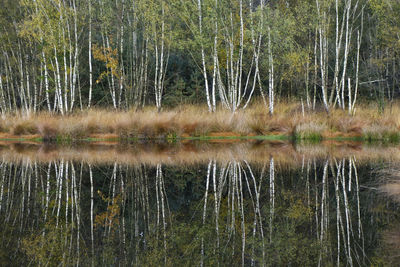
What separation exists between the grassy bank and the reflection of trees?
855 cm

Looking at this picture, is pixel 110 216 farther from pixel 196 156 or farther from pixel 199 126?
pixel 199 126

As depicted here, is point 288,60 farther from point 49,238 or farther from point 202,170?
point 49,238

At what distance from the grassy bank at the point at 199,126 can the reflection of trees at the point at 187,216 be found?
8.55 metres

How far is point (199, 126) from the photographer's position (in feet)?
60.6

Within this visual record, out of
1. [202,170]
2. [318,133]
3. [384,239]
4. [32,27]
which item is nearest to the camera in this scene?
[384,239]

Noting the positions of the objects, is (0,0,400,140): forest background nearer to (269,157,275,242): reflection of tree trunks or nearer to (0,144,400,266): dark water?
(269,157,275,242): reflection of tree trunks

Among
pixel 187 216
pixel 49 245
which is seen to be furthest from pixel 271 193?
pixel 49 245

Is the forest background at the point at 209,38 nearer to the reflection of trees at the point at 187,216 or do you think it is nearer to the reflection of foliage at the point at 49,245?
the reflection of trees at the point at 187,216

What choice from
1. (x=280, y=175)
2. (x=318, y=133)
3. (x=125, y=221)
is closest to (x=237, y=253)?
(x=125, y=221)

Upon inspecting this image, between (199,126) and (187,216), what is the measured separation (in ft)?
41.0

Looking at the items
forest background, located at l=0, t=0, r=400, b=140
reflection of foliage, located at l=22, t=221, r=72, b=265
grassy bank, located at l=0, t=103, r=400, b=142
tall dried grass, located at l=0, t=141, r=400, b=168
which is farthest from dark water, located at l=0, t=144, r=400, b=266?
forest background, located at l=0, t=0, r=400, b=140

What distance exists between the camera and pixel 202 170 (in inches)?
389

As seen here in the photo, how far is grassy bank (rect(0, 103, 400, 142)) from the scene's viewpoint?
17922mm

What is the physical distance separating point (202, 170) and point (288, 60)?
44.6ft
